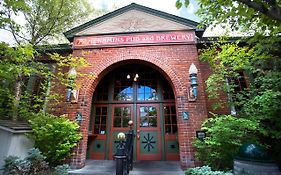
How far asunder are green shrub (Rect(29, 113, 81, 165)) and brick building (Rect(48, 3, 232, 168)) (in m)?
0.51

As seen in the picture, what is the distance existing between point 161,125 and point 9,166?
452 cm

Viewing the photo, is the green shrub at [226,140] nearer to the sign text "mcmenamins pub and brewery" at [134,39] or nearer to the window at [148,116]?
the window at [148,116]

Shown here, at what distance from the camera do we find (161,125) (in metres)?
A: 5.95

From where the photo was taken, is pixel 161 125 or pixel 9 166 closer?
pixel 9 166

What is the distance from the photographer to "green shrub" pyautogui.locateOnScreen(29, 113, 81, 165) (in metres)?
4.34

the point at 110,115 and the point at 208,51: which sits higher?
the point at 208,51

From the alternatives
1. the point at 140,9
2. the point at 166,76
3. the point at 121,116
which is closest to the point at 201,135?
the point at 166,76

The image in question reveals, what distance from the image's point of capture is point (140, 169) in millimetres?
4504

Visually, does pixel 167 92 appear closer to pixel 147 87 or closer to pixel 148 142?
pixel 147 87

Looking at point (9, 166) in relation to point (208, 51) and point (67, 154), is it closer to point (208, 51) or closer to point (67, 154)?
point (67, 154)

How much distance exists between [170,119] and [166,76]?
172cm

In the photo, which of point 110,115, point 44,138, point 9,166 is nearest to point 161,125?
point 110,115

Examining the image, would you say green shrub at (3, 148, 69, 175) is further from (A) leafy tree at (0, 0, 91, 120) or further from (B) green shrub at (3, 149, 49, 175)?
(A) leafy tree at (0, 0, 91, 120)

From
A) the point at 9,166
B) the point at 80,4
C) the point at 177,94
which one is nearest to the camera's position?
the point at 9,166
